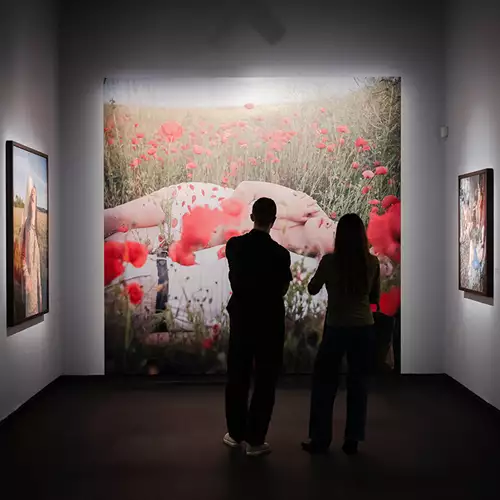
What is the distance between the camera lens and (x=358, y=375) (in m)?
4.71

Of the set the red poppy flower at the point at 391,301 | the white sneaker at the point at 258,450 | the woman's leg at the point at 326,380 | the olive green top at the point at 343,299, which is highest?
the olive green top at the point at 343,299

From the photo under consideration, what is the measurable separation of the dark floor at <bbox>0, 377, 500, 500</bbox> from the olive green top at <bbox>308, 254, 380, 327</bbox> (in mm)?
884

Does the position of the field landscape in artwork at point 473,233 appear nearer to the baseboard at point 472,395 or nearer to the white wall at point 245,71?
the white wall at point 245,71

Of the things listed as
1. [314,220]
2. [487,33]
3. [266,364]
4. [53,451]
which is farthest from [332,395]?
[487,33]

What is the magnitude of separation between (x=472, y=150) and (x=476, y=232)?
75cm

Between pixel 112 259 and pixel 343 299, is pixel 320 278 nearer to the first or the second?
pixel 343 299

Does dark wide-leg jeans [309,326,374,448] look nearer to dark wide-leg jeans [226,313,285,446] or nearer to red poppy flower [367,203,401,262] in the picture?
dark wide-leg jeans [226,313,285,446]

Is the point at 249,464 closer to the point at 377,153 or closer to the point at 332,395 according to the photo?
the point at 332,395

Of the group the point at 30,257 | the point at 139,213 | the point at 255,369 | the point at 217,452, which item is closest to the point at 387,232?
the point at 139,213

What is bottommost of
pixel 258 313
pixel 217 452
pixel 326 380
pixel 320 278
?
pixel 217 452

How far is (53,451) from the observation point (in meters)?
4.87

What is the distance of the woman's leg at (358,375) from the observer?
4.66 m

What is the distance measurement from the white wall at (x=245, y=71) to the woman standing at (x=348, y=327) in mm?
2707

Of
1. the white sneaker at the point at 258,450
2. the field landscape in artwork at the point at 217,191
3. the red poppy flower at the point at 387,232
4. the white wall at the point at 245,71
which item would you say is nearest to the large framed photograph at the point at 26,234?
the white wall at the point at 245,71
